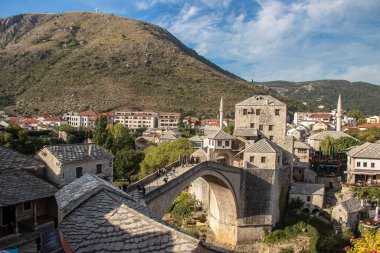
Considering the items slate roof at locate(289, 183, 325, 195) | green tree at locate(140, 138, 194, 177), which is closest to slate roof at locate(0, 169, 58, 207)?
green tree at locate(140, 138, 194, 177)

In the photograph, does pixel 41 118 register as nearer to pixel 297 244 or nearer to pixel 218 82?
pixel 218 82

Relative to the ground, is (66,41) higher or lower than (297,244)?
higher

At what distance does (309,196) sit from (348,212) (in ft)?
14.3

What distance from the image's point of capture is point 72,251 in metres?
6.71

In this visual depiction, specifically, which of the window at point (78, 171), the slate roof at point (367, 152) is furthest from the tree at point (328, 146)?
the window at point (78, 171)

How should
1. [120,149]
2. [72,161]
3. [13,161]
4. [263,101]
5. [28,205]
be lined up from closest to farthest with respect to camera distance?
[28,205], [13,161], [72,161], [263,101], [120,149]

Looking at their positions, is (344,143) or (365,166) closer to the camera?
(365,166)

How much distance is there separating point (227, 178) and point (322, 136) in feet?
111

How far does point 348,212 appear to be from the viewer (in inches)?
1278

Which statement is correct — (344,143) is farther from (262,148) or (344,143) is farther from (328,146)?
(262,148)

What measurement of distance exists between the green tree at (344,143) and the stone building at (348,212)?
59.4 ft

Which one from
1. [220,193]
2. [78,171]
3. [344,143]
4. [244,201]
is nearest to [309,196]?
[244,201]

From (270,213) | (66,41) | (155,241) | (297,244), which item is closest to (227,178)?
(270,213)

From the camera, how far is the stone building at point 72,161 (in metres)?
20.2
